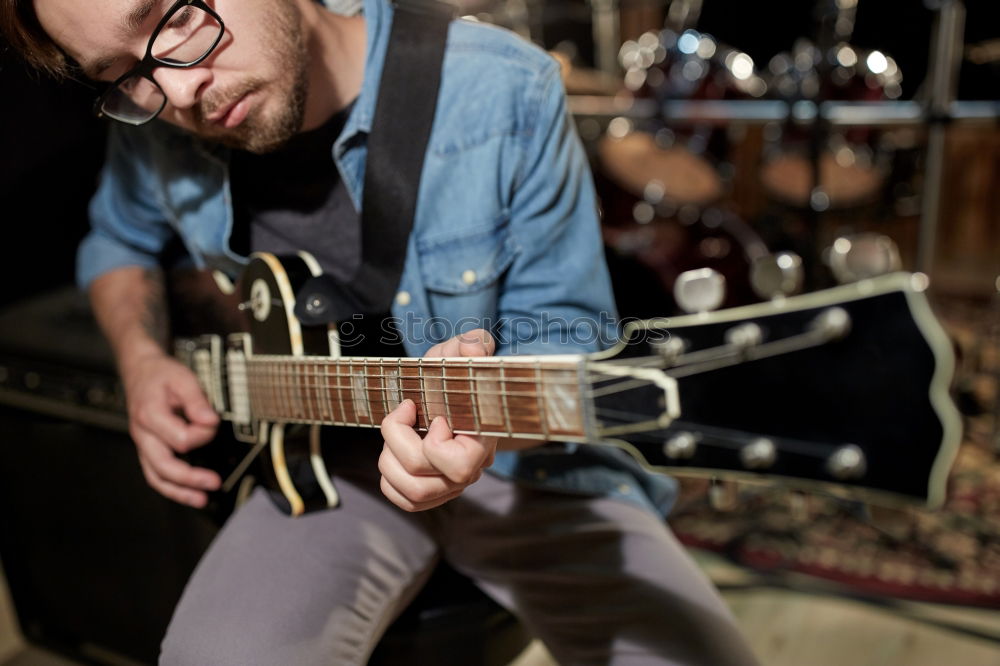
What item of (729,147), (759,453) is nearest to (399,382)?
(759,453)

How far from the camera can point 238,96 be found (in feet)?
2.67

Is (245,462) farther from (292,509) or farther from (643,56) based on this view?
(643,56)

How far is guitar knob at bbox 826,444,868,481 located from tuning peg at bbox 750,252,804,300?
165 millimetres

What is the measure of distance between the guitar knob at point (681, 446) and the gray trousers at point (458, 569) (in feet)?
0.62

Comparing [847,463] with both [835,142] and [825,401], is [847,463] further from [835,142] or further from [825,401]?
[835,142]

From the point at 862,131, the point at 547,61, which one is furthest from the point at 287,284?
the point at 862,131

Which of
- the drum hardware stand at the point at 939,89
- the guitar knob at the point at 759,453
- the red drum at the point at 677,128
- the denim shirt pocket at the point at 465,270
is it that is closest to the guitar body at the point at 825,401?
the guitar knob at the point at 759,453

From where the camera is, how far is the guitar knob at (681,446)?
2.55ft

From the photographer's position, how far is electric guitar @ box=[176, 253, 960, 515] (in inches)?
24.5

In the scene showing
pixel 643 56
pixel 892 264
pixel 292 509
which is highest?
pixel 643 56

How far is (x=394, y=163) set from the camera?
88 centimetres

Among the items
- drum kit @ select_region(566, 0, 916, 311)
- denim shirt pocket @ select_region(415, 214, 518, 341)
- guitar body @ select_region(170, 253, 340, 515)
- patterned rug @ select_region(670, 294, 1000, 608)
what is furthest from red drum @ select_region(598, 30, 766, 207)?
guitar body @ select_region(170, 253, 340, 515)

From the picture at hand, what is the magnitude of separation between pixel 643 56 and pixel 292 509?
209 cm

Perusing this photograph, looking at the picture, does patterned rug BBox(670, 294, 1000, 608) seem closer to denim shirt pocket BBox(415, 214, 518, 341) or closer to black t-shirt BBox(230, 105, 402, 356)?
denim shirt pocket BBox(415, 214, 518, 341)
